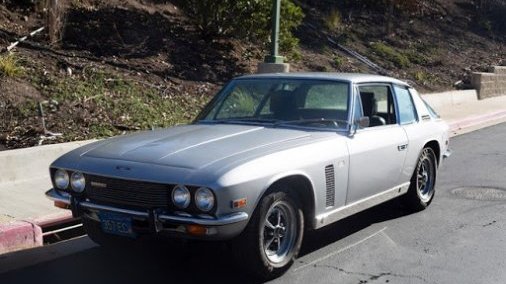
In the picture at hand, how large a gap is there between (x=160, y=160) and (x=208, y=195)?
499 mm

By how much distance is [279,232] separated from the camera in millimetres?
5039

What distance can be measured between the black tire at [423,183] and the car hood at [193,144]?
1.86m

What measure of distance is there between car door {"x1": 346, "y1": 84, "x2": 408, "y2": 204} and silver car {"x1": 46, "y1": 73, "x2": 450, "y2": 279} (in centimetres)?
1

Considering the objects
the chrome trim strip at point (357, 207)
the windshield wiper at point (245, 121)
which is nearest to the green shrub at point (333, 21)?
the chrome trim strip at point (357, 207)


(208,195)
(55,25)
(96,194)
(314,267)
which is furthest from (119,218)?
(55,25)

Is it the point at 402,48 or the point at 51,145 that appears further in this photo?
the point at 402,48

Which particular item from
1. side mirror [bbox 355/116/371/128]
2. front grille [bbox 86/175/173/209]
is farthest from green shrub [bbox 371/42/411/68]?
front grille [bbox 86/175/173/209]

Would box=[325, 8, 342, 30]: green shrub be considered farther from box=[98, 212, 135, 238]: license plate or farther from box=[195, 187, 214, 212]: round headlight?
box=[195, 187, 214, 212]: round headlight

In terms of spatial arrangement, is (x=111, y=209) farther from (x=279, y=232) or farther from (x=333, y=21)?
(x=333, y=21)

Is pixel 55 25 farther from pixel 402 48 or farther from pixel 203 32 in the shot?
pixel 402 48

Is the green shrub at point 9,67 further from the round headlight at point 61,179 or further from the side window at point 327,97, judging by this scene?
the side window at point 327,97

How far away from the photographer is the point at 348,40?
1880 centimetres

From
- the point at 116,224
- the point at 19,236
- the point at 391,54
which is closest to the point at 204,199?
the point at 116,224

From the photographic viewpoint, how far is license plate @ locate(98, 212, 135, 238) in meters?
4.68
